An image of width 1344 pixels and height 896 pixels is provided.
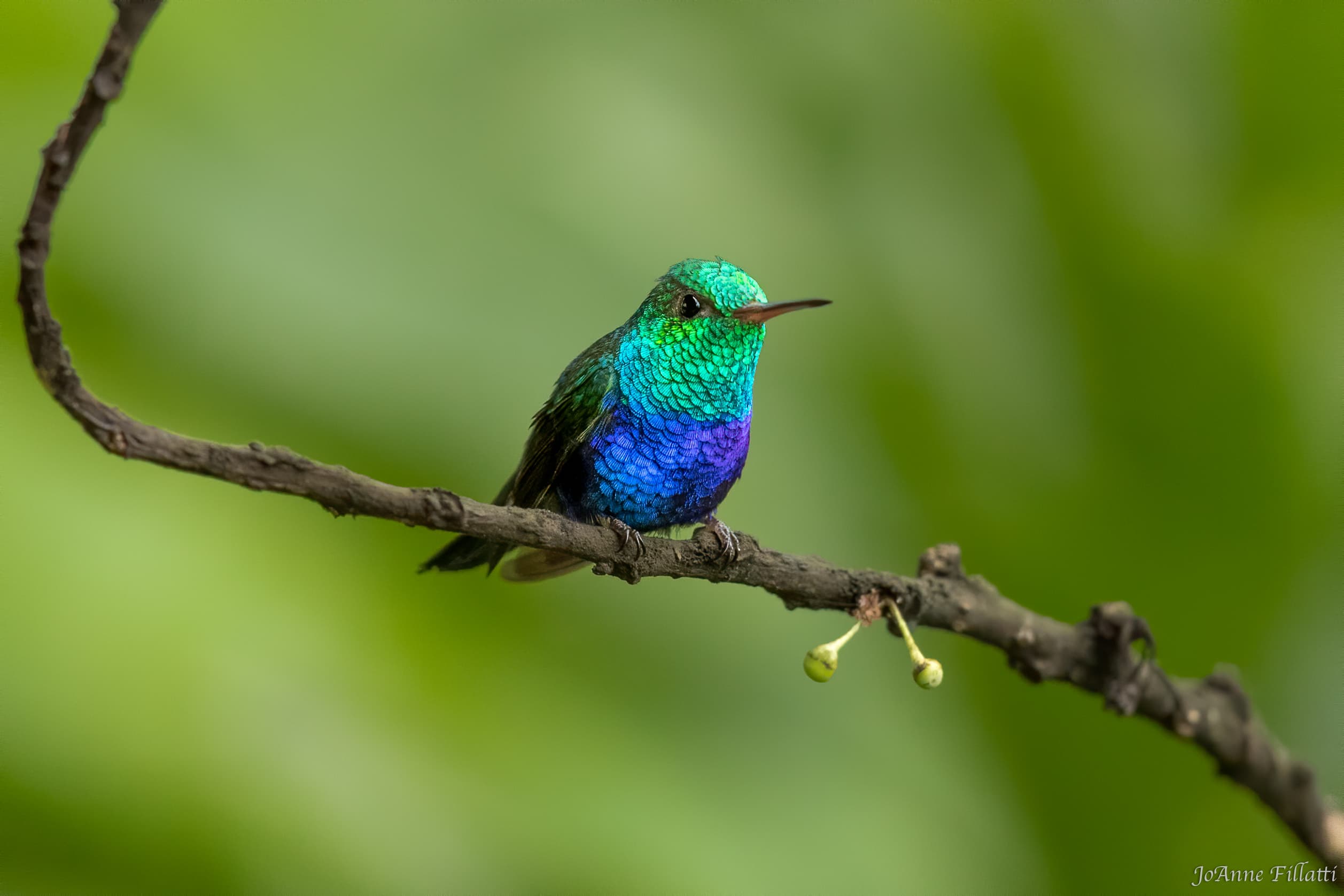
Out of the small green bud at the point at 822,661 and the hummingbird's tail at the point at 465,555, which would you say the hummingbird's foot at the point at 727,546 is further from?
the hummingbird's tail at the point at 465,555

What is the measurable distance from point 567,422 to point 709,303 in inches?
9.2

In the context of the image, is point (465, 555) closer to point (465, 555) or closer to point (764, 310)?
point (465, 555)

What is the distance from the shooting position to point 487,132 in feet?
7.09

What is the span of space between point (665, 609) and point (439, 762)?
1.90ft

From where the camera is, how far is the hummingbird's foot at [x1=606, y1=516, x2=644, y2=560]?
38.1 inches

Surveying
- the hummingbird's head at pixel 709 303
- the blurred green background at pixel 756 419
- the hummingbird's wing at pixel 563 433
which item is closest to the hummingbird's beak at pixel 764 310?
the hummingbird's head at pixel 709 303

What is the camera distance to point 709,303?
3.73ft

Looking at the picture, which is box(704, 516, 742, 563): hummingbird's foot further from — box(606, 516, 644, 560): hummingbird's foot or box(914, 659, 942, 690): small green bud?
box(914, 659, 942, 690): small green bud

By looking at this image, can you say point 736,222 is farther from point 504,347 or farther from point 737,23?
point 504,347

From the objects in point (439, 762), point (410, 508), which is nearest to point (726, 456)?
point (410, 508)

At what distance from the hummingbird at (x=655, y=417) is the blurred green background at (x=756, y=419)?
28.9 inches

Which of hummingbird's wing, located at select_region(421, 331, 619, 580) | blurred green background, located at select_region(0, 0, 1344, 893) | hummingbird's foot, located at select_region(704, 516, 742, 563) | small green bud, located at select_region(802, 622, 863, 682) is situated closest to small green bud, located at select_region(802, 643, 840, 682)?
small green bud, located at select_region(802, 622, 863, 682)

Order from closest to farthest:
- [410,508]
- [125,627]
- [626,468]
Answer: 1. [410,508]
2. [626,468]
3. [125,627]

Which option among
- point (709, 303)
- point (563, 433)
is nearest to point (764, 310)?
point (709, 303)
